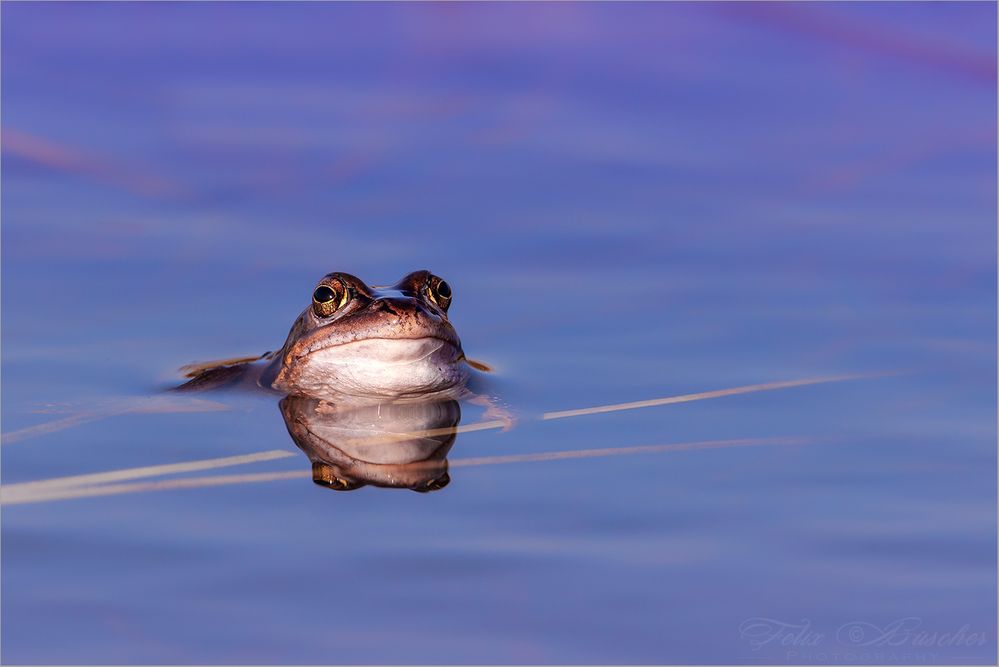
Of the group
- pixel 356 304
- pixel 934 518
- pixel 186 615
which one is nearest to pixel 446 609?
pixel 186 615

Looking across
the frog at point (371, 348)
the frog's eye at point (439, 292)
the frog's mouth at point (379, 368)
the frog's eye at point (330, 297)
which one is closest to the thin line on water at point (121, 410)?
the frog at point (371, 348)

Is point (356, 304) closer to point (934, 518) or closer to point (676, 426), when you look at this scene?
point (676, 426)

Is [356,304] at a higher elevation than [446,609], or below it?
higher

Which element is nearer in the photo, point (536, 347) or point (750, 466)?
point (750, 466)

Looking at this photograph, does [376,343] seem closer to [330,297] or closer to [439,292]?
[330,297]

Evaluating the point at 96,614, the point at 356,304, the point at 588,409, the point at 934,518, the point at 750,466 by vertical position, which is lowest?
the point at 96,614

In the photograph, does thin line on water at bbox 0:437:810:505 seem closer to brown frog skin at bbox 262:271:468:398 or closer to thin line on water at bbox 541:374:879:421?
thin line on water at bbox 541:374:879:421
